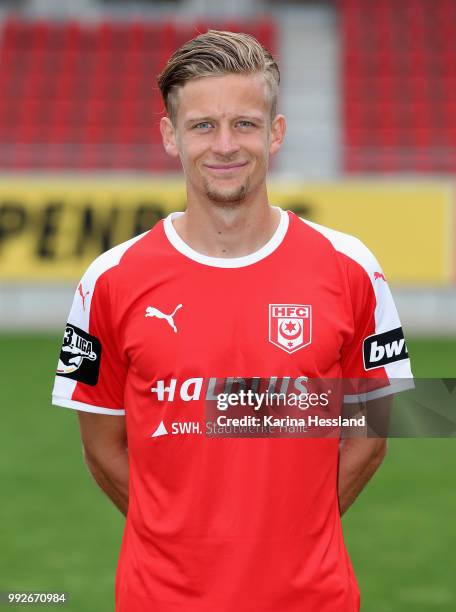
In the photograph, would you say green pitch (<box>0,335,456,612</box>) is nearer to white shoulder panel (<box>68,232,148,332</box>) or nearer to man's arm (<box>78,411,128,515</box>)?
man's arm (<box>78,411,128,515</box>)

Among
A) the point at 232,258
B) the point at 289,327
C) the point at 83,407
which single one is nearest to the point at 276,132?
the point at 232,258

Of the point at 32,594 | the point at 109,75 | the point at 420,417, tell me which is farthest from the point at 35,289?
the point at 420,417

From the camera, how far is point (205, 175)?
185cm

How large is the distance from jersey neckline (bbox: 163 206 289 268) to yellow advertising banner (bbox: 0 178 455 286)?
9.18 metres

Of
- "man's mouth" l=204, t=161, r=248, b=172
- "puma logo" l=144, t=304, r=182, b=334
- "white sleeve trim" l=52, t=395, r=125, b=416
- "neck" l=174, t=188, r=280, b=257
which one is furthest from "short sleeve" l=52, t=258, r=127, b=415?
"man's mouth" l=204, t=161, r=248, b=172

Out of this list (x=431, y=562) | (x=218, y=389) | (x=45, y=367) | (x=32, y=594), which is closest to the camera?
(x=218, y=389)

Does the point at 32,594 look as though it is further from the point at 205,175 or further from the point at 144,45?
the point at 144,45

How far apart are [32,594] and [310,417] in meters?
2.68

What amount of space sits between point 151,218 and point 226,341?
9572 millimetres

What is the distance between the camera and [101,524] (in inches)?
198

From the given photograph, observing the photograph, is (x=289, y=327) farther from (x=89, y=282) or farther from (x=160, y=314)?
(x=89, y=282)

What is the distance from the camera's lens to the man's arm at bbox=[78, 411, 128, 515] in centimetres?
206

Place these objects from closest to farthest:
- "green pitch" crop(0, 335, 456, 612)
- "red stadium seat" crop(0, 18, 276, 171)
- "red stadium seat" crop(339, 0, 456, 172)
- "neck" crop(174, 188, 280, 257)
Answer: "neck" crop(174, 188, 280, 257) < "green pitch" crop(0, 335, 456, 612) < "red stadium seat" crop(339, 0, 456, 172) < "red stadium seat" crop(0, 18, 276, 171)

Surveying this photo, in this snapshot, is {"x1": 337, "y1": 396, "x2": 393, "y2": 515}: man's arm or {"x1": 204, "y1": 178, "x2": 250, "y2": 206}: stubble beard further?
{"x1": 337, "y1": 396, "x2": 393, "y2": 515}: man's arm
